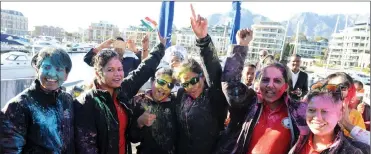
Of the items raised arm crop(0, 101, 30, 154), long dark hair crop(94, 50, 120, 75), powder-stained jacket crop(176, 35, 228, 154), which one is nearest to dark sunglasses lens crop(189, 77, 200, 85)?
powder-stained jacket crop(176, 35, 228, 154)

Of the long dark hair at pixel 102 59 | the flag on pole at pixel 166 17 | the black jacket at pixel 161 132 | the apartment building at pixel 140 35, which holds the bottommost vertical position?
the black jacket at pixel 161 132

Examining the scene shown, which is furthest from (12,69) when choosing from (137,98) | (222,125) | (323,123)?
(323,123)

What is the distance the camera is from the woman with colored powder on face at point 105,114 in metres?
2.55

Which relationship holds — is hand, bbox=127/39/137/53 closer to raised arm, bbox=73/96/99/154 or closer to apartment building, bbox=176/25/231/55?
apartment building, bbox=176/25/231/55

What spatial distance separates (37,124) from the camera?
2.29 metres

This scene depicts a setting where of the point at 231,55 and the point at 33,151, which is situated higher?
the point at 231,55

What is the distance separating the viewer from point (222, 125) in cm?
307

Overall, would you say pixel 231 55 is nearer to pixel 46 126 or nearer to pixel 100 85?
Result: pixel 100 85

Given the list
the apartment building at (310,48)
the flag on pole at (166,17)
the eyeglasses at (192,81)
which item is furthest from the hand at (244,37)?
the apartment building at (310,48)

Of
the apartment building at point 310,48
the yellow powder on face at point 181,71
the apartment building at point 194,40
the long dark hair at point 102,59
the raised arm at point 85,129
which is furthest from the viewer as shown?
the apartment building at point 310,48

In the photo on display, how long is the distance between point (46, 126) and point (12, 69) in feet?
30.3

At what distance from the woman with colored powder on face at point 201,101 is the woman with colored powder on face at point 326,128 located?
0.85 m

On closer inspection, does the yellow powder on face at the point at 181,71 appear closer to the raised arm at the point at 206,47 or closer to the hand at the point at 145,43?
the raised arm at the point at 206,47

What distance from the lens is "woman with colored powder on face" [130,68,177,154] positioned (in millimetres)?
3045
